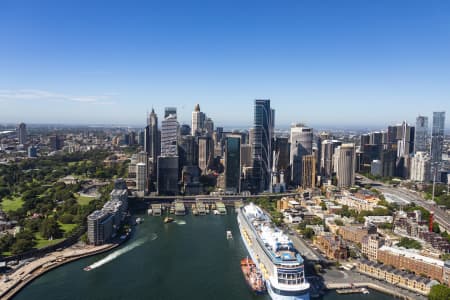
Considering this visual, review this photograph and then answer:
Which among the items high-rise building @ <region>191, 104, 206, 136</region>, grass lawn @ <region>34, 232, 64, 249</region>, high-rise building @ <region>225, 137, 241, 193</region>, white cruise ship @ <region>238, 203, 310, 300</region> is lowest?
grass lawn @ <region>34, 232, 64, 249</region>

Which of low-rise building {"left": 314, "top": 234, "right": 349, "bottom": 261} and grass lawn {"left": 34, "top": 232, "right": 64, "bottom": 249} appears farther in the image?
grass lawn {"left": 34, "top": 232, "right": 64, "bottom": 249}

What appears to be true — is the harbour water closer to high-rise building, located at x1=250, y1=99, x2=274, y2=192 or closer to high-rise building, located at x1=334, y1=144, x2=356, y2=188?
high-rise building, located at x1=250, y1=99, x2=274, y2=192

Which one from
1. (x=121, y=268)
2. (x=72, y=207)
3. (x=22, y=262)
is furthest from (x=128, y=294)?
(x=72, y=207)

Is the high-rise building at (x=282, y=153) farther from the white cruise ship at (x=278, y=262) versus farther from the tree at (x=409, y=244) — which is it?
the white cruise ship at (x=278, y=262)

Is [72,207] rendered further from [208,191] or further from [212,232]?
[208,191]

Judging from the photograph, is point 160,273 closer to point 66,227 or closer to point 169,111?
point 66,227

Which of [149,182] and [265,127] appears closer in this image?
[149,182]

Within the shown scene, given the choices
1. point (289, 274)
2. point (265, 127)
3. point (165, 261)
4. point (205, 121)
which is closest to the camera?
point (289, 274)

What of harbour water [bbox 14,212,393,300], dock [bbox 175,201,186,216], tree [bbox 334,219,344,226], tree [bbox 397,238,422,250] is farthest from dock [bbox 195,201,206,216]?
tree [bbox 397,238,422,250]

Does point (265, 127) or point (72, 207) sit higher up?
point (265, 127)
